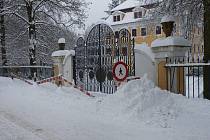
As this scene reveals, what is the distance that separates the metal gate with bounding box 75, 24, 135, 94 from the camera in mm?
14312

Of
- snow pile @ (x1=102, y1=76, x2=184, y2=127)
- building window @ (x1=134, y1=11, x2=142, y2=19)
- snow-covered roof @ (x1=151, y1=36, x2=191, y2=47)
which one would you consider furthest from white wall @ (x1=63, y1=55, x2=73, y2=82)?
building window @ (x1=134, y1=11, x2=142, y2=19)

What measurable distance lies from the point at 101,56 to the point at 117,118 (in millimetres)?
6687

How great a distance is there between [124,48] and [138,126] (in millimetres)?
6421

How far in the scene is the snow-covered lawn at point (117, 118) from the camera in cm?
755

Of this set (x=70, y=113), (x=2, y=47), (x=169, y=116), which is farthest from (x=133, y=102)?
Answer: (x=2, y=47)

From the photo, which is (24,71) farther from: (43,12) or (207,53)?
(207,53)

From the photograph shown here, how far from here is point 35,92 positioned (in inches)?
555

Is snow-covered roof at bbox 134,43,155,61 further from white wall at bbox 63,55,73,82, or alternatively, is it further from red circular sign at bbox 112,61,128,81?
white wall at bbox 63,55,73,82

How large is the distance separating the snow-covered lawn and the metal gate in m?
3.26

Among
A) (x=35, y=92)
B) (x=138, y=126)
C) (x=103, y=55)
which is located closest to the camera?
(x=138, y=126)

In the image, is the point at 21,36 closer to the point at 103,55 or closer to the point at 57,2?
the point at 57,2

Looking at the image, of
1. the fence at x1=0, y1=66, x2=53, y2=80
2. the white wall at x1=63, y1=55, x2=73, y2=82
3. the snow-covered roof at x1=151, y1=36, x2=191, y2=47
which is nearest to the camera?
the snow-covered roof at x1=151, y1=36, x2=191, y2=47

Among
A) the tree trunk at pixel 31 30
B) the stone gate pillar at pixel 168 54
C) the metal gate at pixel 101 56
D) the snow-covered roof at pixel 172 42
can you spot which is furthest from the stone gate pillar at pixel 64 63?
the tree trunk at pixel 31 30

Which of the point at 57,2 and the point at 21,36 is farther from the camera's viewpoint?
the point at 21,36
